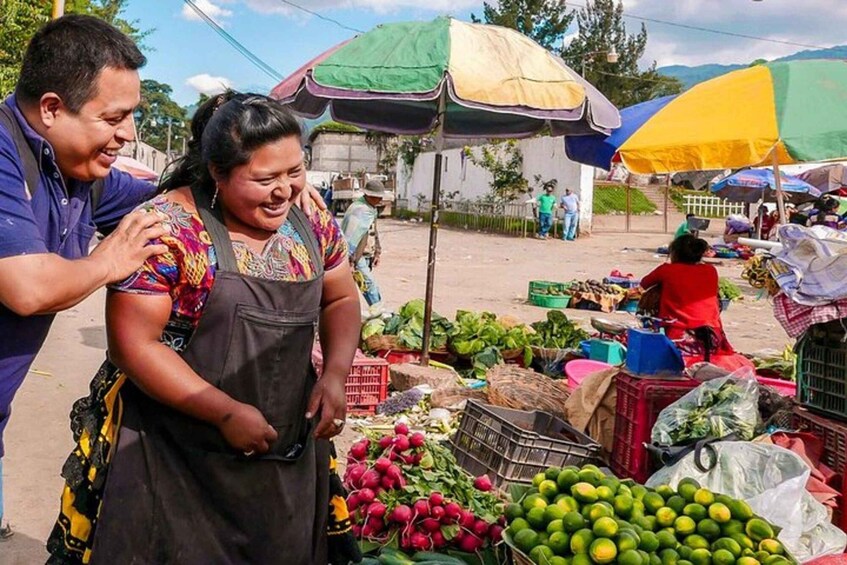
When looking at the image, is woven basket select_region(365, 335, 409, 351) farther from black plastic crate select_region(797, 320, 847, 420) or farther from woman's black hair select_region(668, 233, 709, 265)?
black plastic crate select_region(797, 320, 847, 420)

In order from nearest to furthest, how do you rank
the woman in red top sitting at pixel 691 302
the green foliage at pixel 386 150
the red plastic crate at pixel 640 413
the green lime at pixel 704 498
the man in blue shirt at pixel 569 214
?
1. the green lime at pixel 704 498
2. the red plastic crate at pixel 640 413
3. the woman in red top sitting at pixel 691 302
4. the man in blue shirt at pixel 569 214
5. the green foliage at pixel 386 150

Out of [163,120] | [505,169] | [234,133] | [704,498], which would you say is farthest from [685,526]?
[163,120]

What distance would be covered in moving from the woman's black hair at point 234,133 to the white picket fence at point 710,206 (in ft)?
121

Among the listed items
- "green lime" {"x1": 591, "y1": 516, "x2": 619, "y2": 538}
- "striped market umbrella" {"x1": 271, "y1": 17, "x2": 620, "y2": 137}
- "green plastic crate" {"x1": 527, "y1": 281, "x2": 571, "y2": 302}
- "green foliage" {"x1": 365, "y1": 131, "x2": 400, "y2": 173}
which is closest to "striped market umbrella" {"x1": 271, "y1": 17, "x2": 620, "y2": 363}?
"striped market umbrella" {"x1": 271, "y1": 17, "x2": 620, "y2": 137}

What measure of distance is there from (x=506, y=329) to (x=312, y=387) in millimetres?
5664

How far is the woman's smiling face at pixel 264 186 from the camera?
1957 mm

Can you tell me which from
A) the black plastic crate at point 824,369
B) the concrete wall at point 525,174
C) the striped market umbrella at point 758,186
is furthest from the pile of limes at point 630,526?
the striped market umbrella at point 758,186

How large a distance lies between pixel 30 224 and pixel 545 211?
23.7 metres

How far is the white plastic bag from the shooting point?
130 inches

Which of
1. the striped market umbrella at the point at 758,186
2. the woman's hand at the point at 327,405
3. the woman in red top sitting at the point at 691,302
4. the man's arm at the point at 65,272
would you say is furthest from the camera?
the striped market umbrella at the point at 758,186

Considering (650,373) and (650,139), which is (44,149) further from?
(650,139)

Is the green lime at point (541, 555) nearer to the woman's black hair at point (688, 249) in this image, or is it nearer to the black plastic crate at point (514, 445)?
the black plastic crate at point (514, 445)

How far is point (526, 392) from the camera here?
576cm

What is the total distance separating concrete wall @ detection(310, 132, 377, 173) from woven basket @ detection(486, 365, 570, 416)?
43.2 m
